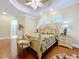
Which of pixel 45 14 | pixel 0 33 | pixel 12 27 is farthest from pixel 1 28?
pixel 45 14

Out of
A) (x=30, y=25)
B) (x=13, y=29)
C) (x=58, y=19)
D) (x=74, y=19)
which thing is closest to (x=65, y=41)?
(x=74, y=19)

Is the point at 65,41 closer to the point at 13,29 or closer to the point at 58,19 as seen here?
the point at 58,19

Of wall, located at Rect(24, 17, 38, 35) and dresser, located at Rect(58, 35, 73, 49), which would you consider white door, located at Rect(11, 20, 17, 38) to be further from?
dresser, located at Rect(58, 35, 73, 49)

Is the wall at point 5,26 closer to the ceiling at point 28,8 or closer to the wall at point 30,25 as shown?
the ceiling at point 28,8

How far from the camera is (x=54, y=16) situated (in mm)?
7250

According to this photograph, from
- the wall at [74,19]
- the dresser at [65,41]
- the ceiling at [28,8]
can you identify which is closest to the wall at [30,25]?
the ceiling at [28,8]

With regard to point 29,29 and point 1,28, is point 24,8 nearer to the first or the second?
point 29,29

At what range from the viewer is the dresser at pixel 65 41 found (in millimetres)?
5426

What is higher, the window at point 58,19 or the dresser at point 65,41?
the window at point 58,19

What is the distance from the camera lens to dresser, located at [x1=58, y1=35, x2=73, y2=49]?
17.8ft

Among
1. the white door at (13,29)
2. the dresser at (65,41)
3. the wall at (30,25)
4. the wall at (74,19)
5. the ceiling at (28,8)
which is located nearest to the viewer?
the wall at (74,19)

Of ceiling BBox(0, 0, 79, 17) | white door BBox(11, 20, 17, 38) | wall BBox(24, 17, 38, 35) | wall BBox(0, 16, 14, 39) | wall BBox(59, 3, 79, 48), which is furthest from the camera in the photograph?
white door BBox(11, 20, 17, 38)

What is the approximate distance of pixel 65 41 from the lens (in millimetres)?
5566

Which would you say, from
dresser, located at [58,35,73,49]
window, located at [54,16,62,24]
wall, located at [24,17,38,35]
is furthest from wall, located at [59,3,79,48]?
wall, located at [24,17,38,35]
